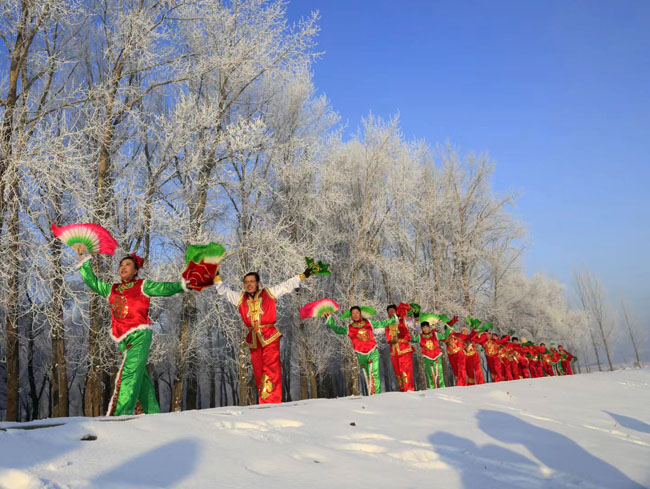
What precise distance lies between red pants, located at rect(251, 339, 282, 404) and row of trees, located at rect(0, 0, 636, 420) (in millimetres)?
3226

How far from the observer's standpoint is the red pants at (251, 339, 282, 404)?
6668 millimetres

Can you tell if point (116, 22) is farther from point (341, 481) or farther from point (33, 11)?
point (341, 481)

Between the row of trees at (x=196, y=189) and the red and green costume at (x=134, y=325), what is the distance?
8.98 ft

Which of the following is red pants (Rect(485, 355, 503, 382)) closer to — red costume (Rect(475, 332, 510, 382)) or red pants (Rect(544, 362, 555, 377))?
red costume (Rect(475, 332, 510, 382))

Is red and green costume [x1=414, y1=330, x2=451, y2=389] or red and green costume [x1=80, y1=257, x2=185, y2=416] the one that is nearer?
red and green costume [x1=80, y1=257, x2=185, y2=416]

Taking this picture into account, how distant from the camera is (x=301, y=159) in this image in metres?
17.2

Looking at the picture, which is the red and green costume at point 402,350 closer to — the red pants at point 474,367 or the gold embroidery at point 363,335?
the gold embroidery at point 363,335

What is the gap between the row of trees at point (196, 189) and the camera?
8.66 m

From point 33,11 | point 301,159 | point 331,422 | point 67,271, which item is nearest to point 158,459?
point 331,422

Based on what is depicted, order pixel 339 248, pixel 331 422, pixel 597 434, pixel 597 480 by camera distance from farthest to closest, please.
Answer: pixel 339 248
pixel 597 434
pixel 331 422
pixel 597 480

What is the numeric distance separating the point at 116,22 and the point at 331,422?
11.2 m

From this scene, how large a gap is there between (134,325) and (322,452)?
3295 mm

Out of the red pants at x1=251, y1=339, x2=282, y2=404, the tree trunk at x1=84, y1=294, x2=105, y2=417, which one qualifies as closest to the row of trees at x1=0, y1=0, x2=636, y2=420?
the tree trunk at x1=84, y1=294, x2=105, y2=417

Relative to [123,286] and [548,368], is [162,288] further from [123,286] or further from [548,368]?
[548,368]
